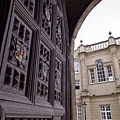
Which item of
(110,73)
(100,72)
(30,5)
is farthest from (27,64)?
(100,72)

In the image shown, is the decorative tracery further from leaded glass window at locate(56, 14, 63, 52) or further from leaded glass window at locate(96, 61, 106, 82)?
leaded glass window at locate(96, 61, 106, 82)

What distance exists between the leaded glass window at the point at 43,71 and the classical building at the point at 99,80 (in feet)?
28.4

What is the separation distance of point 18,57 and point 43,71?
359 mm

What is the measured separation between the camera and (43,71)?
3.88ft

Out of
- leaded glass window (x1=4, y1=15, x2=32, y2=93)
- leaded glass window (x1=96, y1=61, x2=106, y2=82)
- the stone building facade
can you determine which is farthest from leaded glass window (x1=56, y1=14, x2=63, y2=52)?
leaded glass window (x1=96, y1=61, x2=106, y2=82)

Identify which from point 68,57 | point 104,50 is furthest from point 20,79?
point 104,50

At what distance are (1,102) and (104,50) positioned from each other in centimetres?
1031

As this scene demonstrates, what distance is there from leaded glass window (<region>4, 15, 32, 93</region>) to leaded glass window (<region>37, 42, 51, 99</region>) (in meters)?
0.20

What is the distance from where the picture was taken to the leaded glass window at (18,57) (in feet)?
2.56

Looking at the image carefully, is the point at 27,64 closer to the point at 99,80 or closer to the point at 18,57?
the point at 18,57

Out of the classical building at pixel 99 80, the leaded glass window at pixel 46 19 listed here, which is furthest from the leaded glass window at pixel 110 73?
the leaded glass window at pixel 46 19

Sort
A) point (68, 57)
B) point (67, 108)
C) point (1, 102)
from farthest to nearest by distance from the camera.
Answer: point (68, 57) < point (67, 108) < point (1, 102)

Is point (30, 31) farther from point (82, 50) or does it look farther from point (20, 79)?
point (82, 50)

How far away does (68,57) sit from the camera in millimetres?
1918
